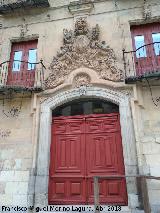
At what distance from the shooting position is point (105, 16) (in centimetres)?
890

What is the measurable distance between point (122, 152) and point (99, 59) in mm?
3107

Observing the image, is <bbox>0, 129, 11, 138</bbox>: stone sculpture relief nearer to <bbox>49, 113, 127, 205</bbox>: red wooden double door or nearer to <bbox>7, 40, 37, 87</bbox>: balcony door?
<bbox>49, 113, 127, 205</bbox>: red wooden double door

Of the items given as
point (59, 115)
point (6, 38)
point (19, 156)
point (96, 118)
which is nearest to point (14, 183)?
point (19, 156)

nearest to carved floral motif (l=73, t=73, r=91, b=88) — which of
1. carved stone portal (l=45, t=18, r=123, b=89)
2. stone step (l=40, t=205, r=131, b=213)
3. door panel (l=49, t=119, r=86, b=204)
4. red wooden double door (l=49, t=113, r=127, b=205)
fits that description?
carved stone portal (l=45, t=18, r=123, b=89)

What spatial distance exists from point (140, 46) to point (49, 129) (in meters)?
4.09

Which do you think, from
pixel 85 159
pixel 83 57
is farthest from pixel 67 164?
pixel 83 57

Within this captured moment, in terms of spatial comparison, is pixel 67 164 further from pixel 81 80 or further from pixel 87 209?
pixel 81 80

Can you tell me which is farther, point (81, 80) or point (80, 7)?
point (80, 7)

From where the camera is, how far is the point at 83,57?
830cm

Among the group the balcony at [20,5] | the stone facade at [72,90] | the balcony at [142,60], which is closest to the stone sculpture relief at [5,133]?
the stone facade at [72,90]

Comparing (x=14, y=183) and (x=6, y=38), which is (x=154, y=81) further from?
(x=6, y=38)

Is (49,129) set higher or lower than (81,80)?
lower

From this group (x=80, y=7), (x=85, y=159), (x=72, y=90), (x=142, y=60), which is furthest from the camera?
(x=80, y=7)

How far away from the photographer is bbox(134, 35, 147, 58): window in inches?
323
